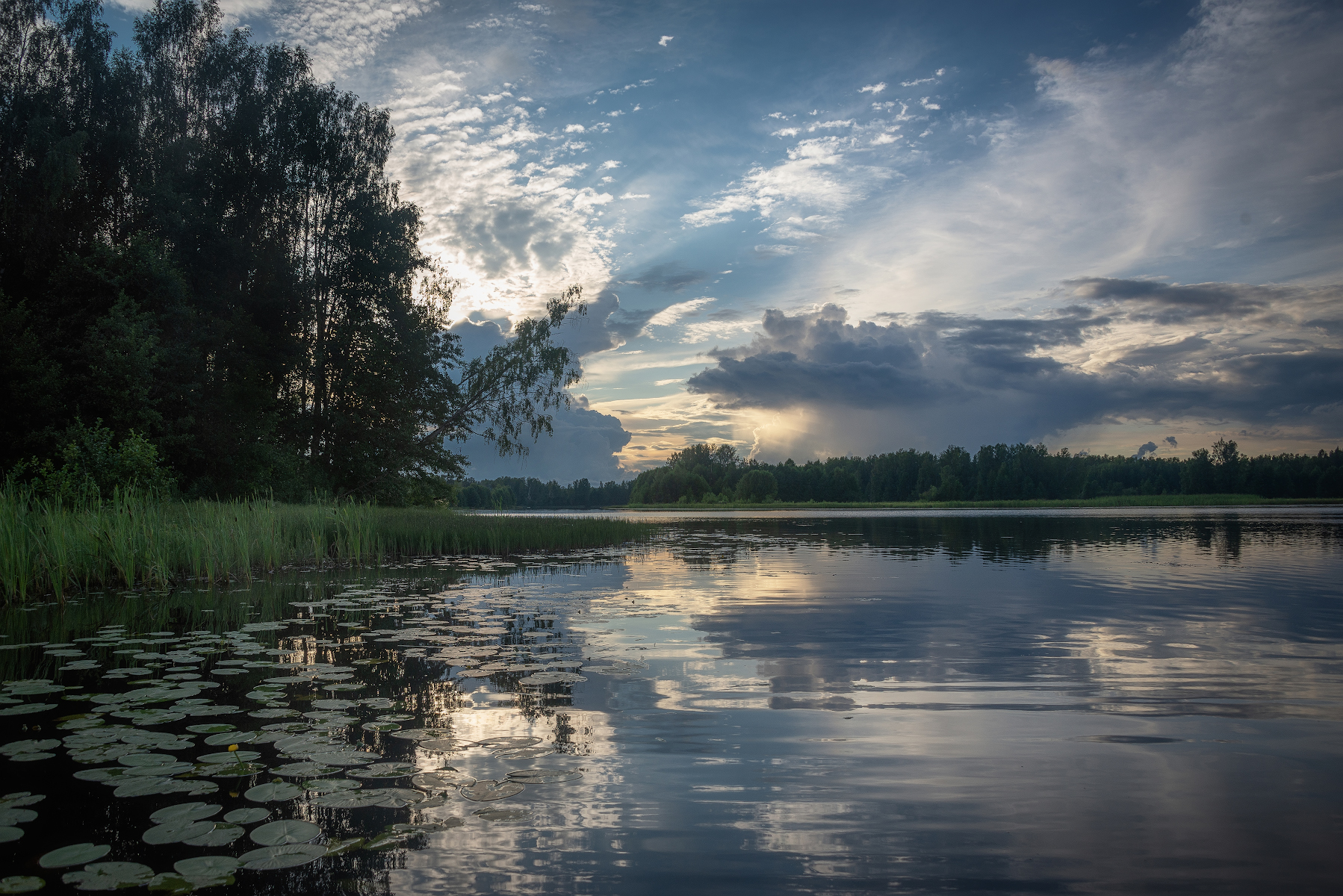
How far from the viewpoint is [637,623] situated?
30.9 feet

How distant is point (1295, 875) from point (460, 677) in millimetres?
5626

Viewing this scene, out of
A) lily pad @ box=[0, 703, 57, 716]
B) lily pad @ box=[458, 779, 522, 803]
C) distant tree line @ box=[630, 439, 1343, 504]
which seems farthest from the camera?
distant tree line @ box=[630, 439, 1343, 504]

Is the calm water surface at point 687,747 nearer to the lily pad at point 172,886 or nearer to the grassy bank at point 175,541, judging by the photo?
the lily pad at point 172,886

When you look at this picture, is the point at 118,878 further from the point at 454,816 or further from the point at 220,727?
the point at 220,727

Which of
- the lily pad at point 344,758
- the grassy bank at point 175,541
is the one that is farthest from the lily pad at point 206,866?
the grassy bank at point 175,541

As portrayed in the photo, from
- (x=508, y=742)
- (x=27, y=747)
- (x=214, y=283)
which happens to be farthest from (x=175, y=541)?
(x=214, y=283)

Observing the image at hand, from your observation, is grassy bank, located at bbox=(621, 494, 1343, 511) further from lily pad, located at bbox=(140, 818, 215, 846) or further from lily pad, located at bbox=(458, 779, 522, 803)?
lily pad, located at bbox=(140, 818, 215, 846)

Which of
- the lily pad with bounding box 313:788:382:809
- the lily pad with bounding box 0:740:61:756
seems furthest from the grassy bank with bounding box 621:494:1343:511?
the lily pad with bounding box 0:740:61:756

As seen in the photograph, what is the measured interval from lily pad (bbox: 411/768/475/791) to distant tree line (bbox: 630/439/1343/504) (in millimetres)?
145934

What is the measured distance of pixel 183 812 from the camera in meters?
3.23

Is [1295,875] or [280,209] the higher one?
[280,209]

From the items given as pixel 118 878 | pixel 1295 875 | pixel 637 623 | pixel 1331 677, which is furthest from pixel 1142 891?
pixel 637 623

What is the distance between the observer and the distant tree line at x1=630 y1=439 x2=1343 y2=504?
12825 centimetres

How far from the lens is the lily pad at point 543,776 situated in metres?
3.84
